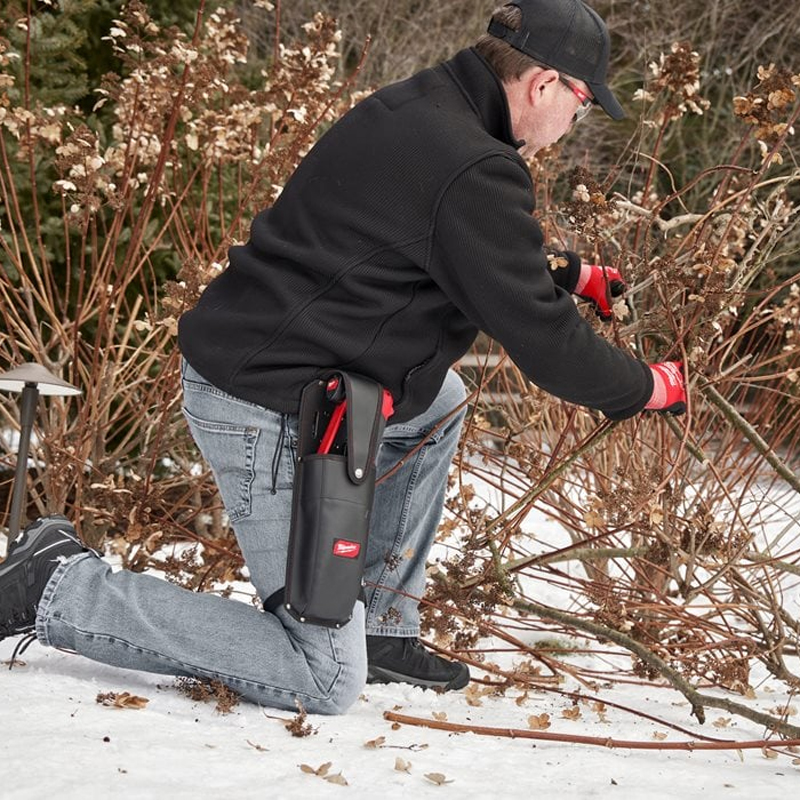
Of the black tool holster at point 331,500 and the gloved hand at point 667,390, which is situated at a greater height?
the gloved hand at point 667,390

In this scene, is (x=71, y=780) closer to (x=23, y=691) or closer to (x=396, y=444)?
(x=23, y=691)

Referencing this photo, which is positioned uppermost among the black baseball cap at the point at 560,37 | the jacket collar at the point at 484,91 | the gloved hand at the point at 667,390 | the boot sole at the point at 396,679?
the black baseball cap at the point at 560,37

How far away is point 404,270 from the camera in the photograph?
2.18 m

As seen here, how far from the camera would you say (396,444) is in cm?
268

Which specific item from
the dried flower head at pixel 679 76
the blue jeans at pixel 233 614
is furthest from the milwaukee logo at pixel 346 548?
the dried flower head at pixel 679 76

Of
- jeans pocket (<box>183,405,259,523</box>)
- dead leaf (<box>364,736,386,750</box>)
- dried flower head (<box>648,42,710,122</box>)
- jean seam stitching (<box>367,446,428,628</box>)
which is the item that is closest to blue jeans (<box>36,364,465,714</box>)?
jeans pocket (<box>183,405,259,523</box>)

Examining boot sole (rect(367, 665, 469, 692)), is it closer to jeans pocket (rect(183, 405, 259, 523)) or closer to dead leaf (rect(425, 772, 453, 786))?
jeans pocket (rect(183, 405, 259, 523))

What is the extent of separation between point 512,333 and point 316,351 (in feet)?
1.35

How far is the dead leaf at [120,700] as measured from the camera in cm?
208

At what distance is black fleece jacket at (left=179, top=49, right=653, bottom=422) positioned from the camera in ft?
6.84

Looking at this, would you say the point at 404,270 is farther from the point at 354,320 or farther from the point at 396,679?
the point at 396,679

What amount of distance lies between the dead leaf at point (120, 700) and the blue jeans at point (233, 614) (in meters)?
0.11

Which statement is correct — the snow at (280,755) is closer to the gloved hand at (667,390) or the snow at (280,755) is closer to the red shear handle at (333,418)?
the red shear handle at (333,418)

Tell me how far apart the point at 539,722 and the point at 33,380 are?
148 cm
